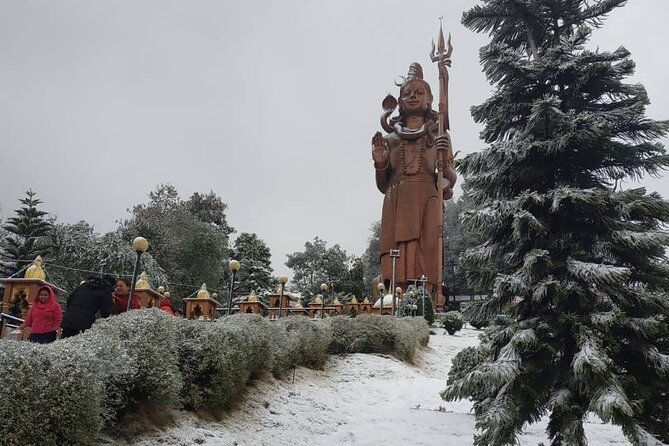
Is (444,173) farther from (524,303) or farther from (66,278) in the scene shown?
(524,303)

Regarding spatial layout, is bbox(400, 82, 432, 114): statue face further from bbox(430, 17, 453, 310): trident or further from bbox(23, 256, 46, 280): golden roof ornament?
bbox(23, 256, 46, 280): golden roof ornament

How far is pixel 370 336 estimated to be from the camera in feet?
42.5

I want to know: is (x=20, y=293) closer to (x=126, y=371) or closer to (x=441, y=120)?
(x=126, y=371)

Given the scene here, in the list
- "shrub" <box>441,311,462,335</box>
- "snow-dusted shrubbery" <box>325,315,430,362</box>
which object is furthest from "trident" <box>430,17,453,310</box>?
"snow-dusted shrubbery" <box>325,315,430,362</box>

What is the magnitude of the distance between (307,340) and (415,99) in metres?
25.1

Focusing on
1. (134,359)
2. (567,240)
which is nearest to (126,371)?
(134,359)

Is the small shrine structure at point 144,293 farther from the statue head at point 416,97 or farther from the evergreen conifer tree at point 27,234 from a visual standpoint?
the statue head at point 416,97

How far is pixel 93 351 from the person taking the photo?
14.3 feet

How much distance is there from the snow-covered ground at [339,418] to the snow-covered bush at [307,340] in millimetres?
239

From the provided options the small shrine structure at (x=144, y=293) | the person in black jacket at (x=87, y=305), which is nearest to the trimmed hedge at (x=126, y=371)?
the person in black jacket at (x=87, y=305)

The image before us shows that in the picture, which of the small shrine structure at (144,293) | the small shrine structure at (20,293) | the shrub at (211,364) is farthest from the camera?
the small shrine structure at (144,293)

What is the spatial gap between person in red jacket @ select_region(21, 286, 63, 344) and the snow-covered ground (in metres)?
2.72

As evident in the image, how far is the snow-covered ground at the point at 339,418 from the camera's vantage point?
5832 millimetres

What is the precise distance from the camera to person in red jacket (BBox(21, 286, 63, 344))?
7136 millimetres
